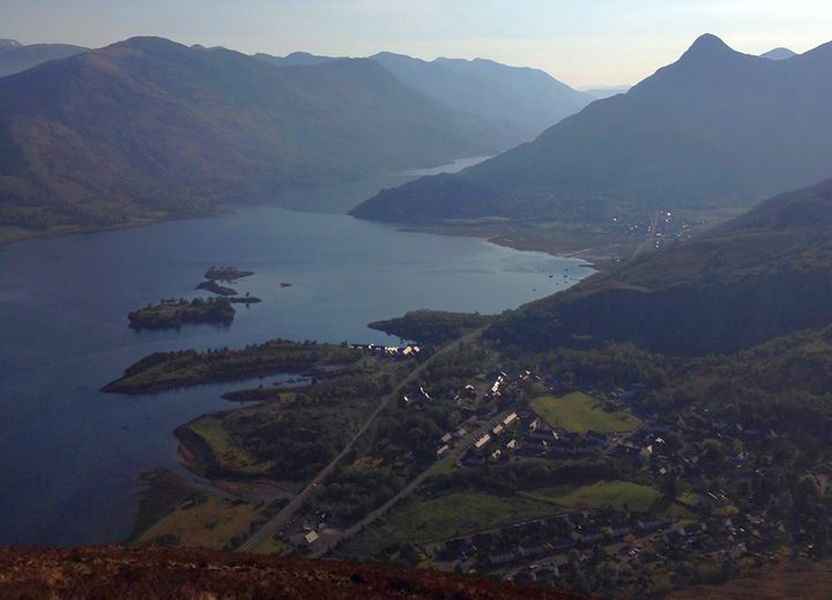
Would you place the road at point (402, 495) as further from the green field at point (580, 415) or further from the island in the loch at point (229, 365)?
the island in the loch at point (229, 365)

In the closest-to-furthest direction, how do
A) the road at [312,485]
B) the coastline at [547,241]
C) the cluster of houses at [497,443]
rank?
the road at [312,485]
the cluster of houses at [497,443]
the coastline at [547,241]

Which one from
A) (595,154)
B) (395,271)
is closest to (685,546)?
(395,271)

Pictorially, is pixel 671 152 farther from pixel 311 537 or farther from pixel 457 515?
pixel 311 537

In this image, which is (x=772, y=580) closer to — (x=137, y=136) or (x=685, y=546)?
(x=685, y=546)

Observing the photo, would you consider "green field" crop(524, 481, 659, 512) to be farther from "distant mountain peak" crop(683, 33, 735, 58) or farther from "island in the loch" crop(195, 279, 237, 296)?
"distant mountain peak" crop(683, 33, 735, 58)

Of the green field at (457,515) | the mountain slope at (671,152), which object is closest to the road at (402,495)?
the green field at (457,515)

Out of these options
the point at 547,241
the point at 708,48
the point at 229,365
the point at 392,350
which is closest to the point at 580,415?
the point at 392,350
